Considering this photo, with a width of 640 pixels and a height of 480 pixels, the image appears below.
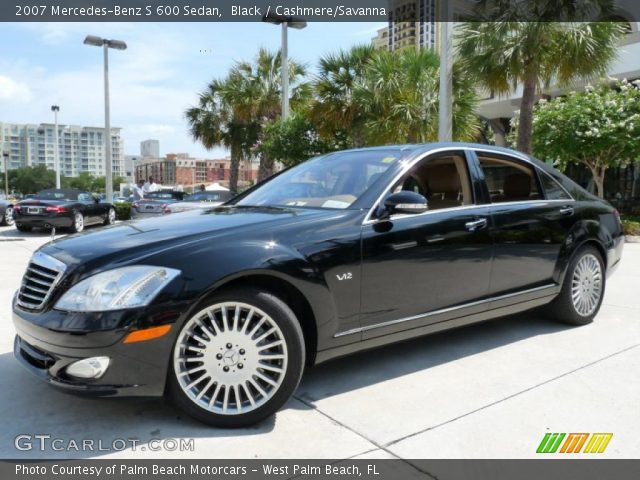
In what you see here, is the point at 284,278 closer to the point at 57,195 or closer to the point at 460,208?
the point at 460,208

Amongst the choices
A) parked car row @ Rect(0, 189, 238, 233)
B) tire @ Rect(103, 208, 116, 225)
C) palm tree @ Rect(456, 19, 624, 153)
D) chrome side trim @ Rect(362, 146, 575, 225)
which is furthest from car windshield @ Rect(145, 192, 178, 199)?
chrome side trim @ Rect(362, 146, 575, 225)

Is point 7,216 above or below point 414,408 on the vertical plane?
above

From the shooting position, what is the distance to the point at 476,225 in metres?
3.74

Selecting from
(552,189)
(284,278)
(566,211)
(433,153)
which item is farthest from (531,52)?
(284,278)

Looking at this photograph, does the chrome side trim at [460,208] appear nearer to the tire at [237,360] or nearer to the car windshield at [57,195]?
the tire at [237,360]

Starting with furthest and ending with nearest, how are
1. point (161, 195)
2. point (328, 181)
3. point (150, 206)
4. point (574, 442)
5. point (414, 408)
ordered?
point (161, 195), point (150, 206), point (328, 181), point (414, 408), point (574, 442)

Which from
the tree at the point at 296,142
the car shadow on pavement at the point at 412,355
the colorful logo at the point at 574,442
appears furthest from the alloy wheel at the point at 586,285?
the tree at the point at 296,142

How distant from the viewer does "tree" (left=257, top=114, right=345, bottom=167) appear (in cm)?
1783

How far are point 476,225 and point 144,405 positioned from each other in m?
2.39

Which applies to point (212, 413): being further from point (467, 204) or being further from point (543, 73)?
point (543, 73)

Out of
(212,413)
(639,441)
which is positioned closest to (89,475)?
(212,413)

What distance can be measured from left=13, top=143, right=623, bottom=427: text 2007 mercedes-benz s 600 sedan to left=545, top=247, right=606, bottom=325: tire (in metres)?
0.30

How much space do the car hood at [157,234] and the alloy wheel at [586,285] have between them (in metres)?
2.52

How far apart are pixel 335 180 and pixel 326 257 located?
849mm
